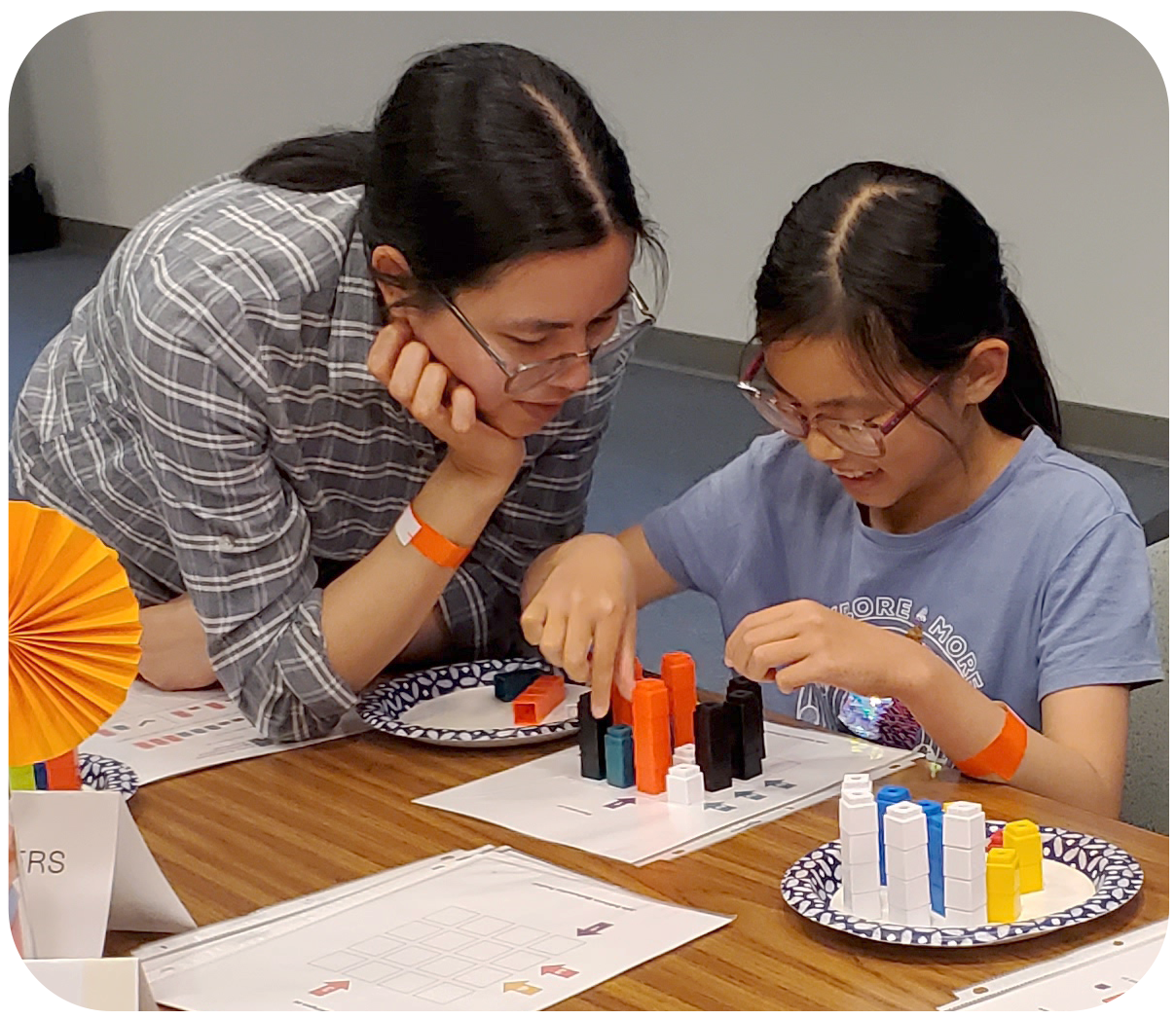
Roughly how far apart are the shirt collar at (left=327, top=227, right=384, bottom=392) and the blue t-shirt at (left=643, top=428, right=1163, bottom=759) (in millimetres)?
407

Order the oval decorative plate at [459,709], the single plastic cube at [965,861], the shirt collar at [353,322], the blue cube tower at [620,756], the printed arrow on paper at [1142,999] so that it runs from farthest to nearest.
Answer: the shirt collar at [353,322] < the oval decorative plate at [459,709] < the blue cube tower at [620,756] < the single plastic cube at [965,861] < the printed arrow on paper at [1142,999]

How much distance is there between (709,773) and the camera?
1325mm

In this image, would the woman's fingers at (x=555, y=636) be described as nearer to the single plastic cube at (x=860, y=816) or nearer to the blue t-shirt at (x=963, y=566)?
the blue t-shirt at (x=963, y=566)

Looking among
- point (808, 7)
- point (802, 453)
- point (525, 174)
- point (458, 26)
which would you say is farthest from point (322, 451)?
point (458, 26)

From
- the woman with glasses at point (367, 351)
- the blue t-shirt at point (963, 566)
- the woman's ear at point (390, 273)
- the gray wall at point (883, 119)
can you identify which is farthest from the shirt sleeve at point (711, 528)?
the gray wall at point (883, 119)

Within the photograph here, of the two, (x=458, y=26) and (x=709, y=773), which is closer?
(x=709, y=773)

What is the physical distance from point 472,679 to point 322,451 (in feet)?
0.86

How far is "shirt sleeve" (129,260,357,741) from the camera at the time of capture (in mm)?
1483

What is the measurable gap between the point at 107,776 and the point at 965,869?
682mm

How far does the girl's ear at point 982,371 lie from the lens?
5.13 feet

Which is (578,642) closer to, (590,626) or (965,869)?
(590,626)

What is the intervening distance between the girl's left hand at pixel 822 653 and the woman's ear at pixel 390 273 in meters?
0.47

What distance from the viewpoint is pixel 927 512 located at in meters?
1.64

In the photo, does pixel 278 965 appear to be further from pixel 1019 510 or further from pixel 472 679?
pixel 1019 510
